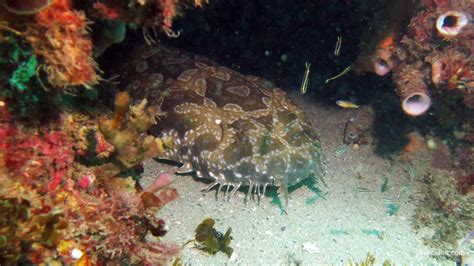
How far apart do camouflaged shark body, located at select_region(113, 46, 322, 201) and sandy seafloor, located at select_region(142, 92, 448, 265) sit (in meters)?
0.43

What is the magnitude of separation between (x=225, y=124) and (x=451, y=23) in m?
4.09

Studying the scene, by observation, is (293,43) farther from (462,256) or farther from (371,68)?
(462,256)

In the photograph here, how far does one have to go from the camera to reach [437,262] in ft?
17.6

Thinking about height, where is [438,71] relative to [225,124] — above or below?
above

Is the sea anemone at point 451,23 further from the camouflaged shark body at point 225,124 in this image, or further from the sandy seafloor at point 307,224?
the sandy seafloor at point 307,224

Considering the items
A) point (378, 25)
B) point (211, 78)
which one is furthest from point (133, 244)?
point (378, 25)

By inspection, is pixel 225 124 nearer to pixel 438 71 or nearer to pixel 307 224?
pixel 307 224

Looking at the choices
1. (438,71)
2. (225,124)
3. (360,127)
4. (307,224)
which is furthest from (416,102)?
(225,124)

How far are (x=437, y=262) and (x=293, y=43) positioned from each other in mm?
6850

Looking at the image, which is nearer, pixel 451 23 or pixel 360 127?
pixel 451 23

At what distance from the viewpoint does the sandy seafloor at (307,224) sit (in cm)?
502

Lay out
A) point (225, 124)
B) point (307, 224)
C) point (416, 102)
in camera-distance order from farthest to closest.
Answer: point (416, 102)
point (225, 124)
point (307, 224)

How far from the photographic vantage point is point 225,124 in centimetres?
603

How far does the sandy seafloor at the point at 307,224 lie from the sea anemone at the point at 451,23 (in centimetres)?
301
